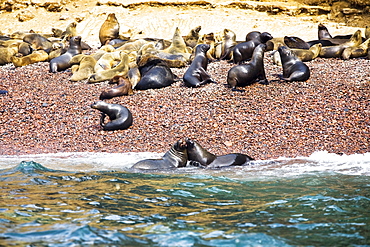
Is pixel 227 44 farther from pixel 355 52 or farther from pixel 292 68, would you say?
pixel 355 52

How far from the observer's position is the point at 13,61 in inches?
539

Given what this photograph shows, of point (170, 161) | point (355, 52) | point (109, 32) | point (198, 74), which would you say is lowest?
point (170, 161)

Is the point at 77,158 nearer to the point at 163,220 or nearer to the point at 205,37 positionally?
the point at 163,220

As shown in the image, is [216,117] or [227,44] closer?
[216,117]

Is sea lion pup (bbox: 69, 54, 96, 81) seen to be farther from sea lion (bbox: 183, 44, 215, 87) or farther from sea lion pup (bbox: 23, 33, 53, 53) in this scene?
sea lion pup (bbox: 23, 33, 53, 53)

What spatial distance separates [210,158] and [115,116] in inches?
102

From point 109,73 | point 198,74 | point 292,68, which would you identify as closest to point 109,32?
point 109,73

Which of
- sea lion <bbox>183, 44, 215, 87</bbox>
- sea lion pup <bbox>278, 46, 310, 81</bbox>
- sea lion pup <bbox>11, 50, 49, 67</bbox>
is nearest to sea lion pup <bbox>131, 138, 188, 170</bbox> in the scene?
sea lion <bbox>183, 44, 215, 87</bbox>

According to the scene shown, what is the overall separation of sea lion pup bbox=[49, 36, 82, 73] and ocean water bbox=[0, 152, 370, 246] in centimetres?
677

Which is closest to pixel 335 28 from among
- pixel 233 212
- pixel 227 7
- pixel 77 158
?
pixel 227 7

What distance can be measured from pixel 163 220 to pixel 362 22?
17.4 meters

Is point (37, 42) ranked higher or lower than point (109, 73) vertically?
higher

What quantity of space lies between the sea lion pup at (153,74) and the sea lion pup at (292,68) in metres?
2.57

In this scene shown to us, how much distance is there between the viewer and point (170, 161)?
6480 millimetres
